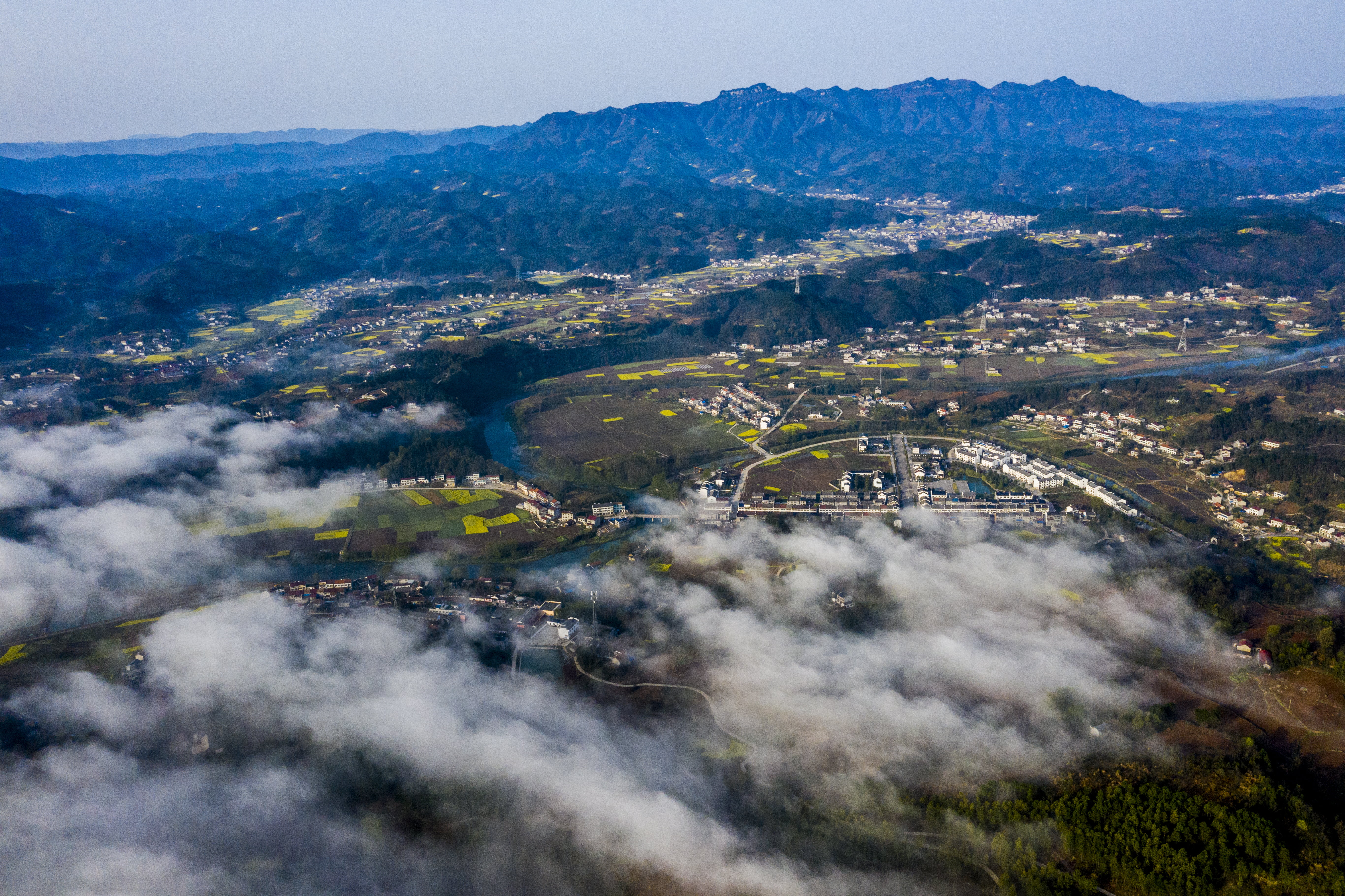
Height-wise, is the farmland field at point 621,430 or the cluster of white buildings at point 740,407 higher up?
the cluster of white buildings at point 740,407

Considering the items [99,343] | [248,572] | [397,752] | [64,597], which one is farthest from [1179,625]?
[99,343]

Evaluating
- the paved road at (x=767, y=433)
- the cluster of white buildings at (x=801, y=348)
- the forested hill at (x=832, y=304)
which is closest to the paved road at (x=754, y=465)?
the paved road at (x=767, y=433)

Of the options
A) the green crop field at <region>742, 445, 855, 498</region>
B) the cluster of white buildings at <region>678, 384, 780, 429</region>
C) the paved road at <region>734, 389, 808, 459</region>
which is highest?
the cluster of white buildings at <region>678, 384, 780, 429</region>

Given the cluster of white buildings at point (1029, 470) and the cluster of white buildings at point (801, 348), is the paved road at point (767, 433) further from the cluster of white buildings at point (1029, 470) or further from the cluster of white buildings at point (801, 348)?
the cluster of white buildings at point (801, 348)

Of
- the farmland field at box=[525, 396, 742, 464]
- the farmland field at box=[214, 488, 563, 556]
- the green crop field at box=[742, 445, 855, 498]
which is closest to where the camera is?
the farmland field at box=[214, 488, 563, 556]

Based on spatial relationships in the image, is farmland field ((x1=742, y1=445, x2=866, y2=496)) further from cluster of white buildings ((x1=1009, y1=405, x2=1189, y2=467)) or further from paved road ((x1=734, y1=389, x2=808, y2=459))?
cluster of white buildings ((x1=1009, y1=405, x2=1189, y2=467))

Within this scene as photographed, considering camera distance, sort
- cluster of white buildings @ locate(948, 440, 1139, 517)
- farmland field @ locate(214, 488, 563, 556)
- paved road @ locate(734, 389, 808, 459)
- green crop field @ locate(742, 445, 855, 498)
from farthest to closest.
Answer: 1. paved road @ locate(734, 389, 808, 459)
2. green crop field @ locate(742, 445, 855, 498)
3. cluster of white buildings @ locate(948, 440, 1139, 517)
4. farmland field @ locate(214, 488, 563, 556)

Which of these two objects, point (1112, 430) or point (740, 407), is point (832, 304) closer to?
point (740, 407)

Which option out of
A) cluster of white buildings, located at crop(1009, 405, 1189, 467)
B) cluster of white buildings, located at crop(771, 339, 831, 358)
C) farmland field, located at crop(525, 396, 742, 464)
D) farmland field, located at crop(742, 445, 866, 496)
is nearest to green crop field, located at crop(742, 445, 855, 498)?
farmland field, located at crop(742, 445, 866, 496)

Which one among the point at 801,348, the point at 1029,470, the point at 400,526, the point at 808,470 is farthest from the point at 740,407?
the point at 400,526

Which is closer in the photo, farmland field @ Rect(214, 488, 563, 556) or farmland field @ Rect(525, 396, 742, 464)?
farmland field @ Rect(214, 488, 563, 556)
